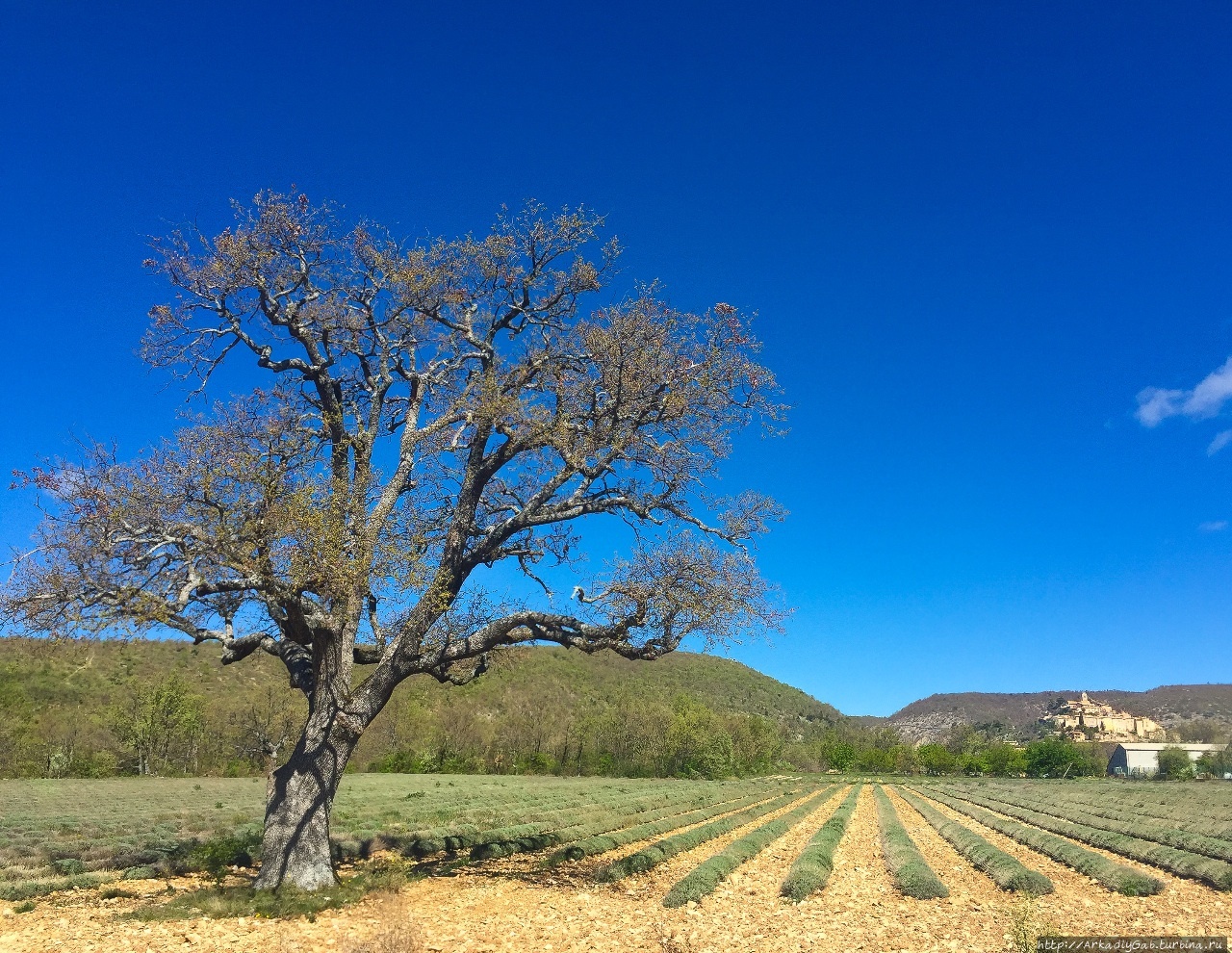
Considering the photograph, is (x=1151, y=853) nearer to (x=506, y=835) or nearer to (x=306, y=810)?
(x=506, y=835)

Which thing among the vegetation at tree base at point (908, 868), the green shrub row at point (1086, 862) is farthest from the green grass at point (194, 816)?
the green shrub row at point (1086, 862)

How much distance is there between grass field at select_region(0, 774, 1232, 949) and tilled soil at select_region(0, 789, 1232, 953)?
0.11m

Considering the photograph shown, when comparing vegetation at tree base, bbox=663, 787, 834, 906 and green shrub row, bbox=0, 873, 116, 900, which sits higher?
green shrub row, bbox=0, 873, 116, 900

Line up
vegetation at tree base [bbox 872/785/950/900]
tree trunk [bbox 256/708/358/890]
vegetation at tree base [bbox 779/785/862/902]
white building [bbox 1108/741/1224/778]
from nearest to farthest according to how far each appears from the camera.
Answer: tree trunk [bbox 256/708/358/890] < vegetation at tree base [bbox 779/785/862/902] < vegetation at tree base [bbox 872/785/950/900] < white building [bbox 1108/741/1224/778]

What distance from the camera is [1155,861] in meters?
19.0

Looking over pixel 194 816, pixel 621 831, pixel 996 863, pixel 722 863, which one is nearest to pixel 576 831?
pixel 621 831

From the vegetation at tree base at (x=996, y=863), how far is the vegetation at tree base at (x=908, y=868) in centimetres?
127

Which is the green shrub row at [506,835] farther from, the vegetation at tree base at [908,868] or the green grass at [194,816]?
the vegetation at tree base at [908,868]

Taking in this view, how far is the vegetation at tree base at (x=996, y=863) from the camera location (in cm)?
1453

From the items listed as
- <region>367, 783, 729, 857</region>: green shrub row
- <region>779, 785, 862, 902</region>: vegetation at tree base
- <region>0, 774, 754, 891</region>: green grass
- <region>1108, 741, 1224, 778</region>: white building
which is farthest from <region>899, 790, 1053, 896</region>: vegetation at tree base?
<region>1108, 741, 1224, 778</region>: white building

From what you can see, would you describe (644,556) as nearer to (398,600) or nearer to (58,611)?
(398,600)

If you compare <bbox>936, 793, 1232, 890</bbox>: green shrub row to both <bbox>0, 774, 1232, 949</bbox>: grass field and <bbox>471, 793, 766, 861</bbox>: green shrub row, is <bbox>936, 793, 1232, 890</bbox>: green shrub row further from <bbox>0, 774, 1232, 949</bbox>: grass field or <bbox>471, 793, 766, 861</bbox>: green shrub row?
<bbox>471, 793, 766, 861</bbox>: green shrub row

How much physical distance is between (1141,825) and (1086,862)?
44.1ft

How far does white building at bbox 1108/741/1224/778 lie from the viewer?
375 feet
